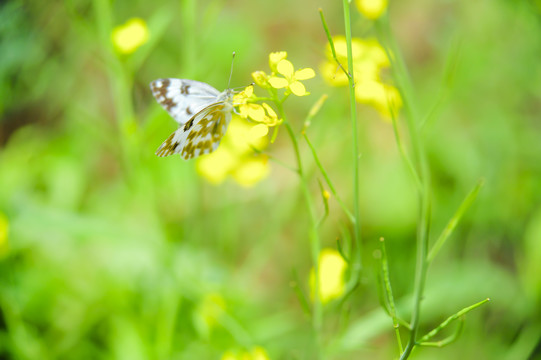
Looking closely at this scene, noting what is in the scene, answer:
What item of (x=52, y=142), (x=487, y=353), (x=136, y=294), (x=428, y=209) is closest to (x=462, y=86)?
(x=487, y=353)

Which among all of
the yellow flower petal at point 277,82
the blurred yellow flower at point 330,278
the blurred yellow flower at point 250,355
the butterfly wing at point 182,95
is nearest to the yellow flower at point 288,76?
the yellow flower petal at point 277,82

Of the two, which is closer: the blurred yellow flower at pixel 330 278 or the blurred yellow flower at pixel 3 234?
the blurred yellow flower at pixel 330 278

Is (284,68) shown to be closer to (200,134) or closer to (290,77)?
(290,77)

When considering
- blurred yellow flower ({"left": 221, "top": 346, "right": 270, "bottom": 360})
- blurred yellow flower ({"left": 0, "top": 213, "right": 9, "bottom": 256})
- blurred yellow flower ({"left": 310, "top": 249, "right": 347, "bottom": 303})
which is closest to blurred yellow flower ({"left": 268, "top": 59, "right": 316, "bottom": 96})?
blurred yellow flower ({"left": 310, "top": 249, "right": 347, "bottom": 303})

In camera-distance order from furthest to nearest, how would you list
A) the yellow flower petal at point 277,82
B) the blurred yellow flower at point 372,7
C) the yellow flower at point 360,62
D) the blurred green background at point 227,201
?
1. the blurred green background at point 227,201
2. the yellow flower at point 360,62
3. the blurred yellow flower at point 372,7
4. the yellow flower petal at point 277,82

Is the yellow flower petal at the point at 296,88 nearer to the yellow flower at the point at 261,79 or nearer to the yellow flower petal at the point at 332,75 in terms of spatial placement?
the yellow flower at the point at 261,79

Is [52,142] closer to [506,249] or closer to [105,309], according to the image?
[105,309]

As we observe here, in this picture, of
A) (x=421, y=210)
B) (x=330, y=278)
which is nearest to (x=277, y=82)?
(x=421, y=210)
